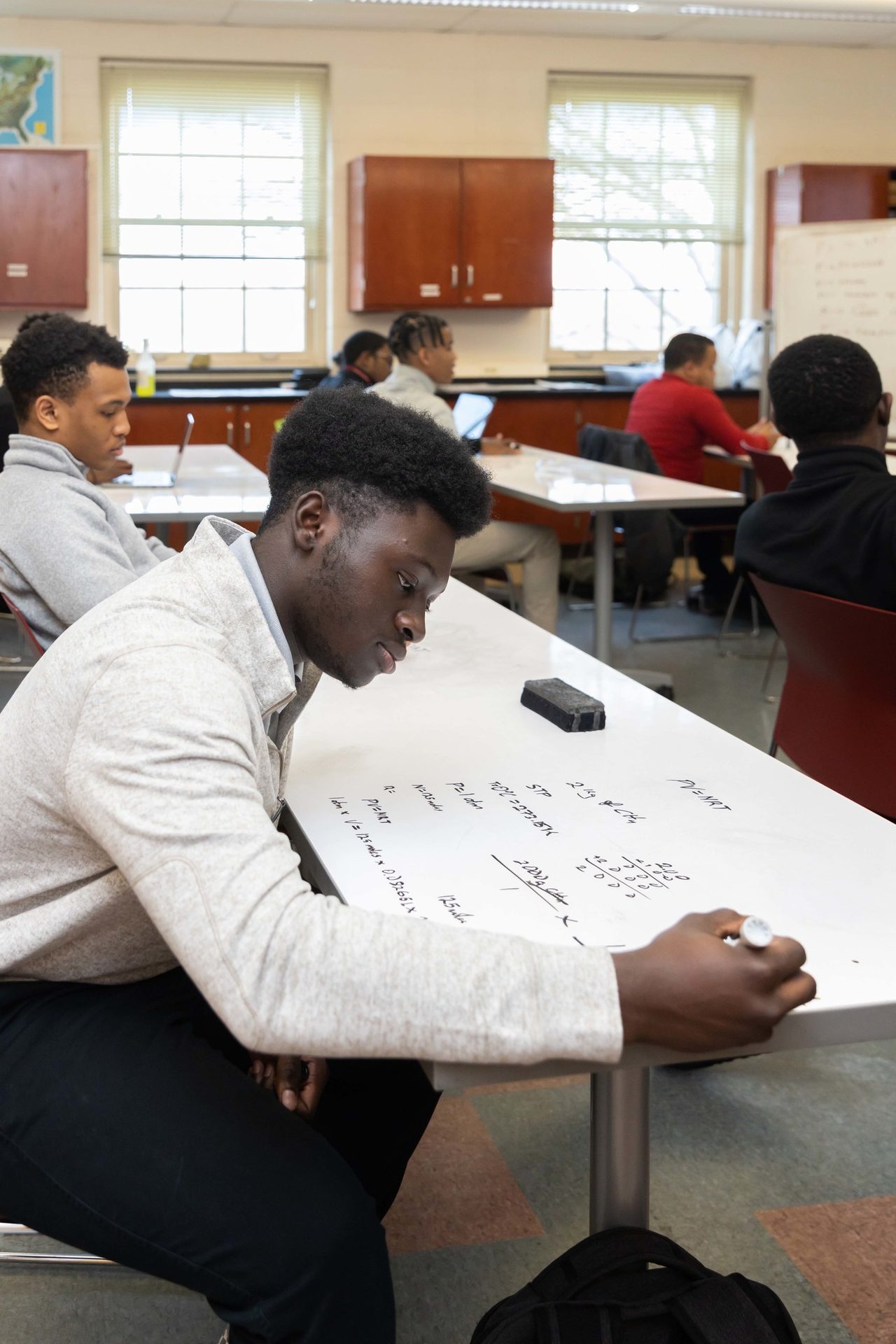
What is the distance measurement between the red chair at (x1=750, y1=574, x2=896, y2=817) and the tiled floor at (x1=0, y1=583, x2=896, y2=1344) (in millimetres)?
499

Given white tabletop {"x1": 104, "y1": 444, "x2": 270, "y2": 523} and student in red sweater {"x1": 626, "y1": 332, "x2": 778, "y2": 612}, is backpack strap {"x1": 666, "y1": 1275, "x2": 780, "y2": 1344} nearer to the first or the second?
white tabletop {"x1": 104, "y1": 444, "x2": 270, "y2": 523}

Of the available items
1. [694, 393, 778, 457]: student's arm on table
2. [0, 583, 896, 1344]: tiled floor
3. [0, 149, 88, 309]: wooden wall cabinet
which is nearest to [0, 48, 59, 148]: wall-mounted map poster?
[0, 149, 88, 309]: wooden wall cabinet

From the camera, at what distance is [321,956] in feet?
2.95

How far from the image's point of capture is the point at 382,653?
48.1 inches

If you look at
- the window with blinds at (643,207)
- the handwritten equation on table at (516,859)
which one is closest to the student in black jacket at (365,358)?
Answer: the window with blinds at (643,207)

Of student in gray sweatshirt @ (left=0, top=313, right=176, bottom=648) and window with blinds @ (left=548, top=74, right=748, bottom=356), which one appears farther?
window with blinds @ (left=548, top=74, right=748, bottom=356)

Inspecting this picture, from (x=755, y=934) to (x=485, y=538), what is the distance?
4.10 meters

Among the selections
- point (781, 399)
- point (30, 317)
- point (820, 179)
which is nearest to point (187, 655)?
point (781, 399)

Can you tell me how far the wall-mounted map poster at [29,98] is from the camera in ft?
25.1

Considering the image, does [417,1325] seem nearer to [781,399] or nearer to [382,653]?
[382,653]

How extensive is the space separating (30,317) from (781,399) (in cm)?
161

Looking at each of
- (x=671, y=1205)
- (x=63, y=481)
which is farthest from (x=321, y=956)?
(x=63, y=481)

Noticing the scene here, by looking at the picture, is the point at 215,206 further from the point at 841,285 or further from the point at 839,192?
the point at 841,285

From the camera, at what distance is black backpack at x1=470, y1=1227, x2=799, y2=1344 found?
1140 mm
